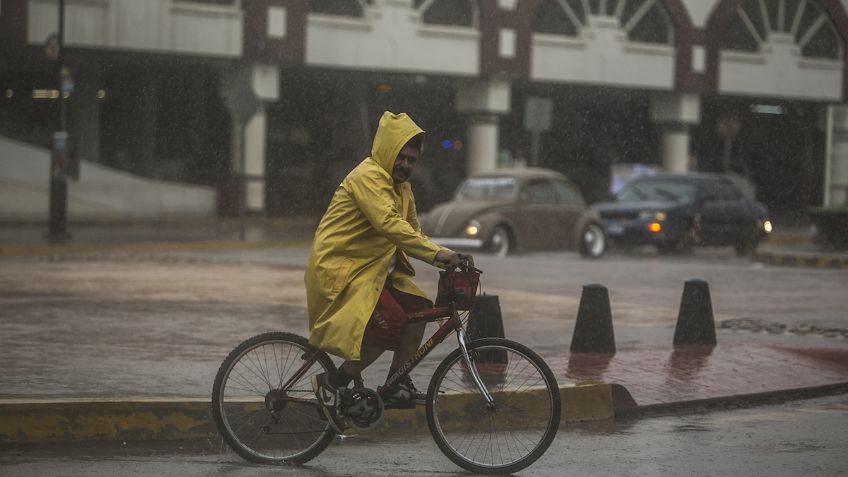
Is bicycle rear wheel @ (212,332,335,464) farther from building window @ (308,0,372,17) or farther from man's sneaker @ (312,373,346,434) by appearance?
building window @ (308,0,372,17)

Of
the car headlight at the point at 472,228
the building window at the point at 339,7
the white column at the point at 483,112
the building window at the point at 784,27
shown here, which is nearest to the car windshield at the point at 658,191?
the car headlight at the point at 472,228

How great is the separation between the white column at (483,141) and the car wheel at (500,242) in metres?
16.5

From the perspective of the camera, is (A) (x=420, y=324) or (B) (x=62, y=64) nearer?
(A) (x=420, y=324)

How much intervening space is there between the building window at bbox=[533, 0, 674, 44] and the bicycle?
35.9 meters

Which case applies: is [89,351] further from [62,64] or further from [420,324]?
[62,64]

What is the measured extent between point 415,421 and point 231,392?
1389mm

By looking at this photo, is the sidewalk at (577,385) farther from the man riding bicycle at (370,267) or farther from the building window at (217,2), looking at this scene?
the building window at (217,2)

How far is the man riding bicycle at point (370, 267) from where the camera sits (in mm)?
6645

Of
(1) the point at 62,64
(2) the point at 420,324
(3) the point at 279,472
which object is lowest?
(3) the point at 279,472

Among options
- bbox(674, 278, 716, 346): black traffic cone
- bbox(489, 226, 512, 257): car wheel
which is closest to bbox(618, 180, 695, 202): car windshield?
bbox(489, 226, 512, 257): car wheel

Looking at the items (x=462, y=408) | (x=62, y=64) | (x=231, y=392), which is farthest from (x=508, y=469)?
(x=62, y=64)

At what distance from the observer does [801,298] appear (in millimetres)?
17328

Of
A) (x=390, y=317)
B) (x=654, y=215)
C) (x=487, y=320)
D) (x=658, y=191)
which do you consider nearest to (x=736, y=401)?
(x=487, y=320)

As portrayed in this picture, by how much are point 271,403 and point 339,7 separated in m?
32.1
